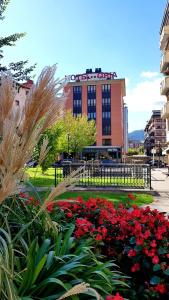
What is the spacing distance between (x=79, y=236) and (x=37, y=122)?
4.95 feet

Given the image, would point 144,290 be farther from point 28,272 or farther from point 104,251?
point 28,272

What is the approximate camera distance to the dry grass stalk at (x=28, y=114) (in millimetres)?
1593

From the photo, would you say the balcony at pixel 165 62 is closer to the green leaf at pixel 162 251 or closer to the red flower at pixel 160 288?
the green leaf at pixel 162 251

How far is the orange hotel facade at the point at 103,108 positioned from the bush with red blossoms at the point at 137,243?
75233mm

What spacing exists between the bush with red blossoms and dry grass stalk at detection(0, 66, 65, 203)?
56.4 inches

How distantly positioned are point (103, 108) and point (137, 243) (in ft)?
258

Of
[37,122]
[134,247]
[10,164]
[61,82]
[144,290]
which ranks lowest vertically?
[144,290]

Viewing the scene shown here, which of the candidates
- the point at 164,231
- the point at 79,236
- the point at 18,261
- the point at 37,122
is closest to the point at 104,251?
the point at 79,236

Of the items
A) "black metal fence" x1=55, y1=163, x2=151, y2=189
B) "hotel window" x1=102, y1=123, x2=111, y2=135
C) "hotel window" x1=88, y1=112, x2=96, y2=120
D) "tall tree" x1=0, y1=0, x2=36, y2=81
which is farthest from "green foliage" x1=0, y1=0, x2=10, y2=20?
"hotel window" x1=88, y1=112, x2=96, y2=120

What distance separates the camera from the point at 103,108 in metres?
80.9

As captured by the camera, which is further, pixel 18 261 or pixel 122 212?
pixel 122 212

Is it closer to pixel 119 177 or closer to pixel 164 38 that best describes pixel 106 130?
pixel 164 38

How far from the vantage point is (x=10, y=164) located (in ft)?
5.07

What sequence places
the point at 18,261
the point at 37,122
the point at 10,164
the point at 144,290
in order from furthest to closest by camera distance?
the point at 144,290, the point at 18,261, the point at 37,122, the point at 10,164
